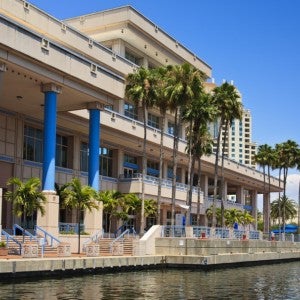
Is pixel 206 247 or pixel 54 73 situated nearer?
pixel 54 73

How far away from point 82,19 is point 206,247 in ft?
130

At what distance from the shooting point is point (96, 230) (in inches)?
1907

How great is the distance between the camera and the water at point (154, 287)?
25906 mm

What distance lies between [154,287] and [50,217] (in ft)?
46.7

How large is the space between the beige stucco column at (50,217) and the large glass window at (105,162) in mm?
24580

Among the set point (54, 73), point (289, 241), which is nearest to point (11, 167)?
point (54, 73)

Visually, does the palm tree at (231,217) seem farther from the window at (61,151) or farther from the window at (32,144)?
the window at (32,144)

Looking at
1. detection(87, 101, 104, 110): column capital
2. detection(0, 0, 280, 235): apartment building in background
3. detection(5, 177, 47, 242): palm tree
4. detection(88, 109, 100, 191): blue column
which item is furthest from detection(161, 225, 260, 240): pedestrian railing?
detection(5, 177, 47, 242): palm tree

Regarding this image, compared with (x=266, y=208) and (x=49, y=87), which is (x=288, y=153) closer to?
(x=266, y=208)

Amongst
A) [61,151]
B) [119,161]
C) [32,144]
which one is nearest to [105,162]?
[119,161]

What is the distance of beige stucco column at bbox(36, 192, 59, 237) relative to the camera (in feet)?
137

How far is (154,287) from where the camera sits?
2998 cm

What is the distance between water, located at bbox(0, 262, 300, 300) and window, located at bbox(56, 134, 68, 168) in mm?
24142

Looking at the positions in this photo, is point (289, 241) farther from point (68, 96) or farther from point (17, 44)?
point (17, 44)
